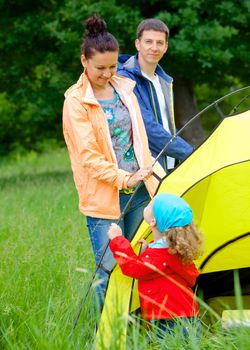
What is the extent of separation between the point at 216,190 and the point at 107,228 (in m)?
0.53

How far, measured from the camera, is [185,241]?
3607 mm

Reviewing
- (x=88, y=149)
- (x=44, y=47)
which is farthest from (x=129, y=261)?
(x=44, y=47)

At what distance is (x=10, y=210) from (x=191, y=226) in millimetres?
3959

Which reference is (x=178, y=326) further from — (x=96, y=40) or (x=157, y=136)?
(x=96, y=40)

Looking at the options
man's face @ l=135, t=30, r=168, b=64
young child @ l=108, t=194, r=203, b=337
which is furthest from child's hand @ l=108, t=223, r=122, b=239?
man's face @ l=135, t=30, r=168, b=64

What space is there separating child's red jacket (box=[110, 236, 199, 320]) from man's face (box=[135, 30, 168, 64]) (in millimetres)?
1131

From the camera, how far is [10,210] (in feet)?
24.4

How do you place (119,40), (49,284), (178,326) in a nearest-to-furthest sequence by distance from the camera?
(178,326) < (49,284) < (119,40)

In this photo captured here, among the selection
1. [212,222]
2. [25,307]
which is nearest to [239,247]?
[212,222]

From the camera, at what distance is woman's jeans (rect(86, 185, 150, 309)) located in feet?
13.3

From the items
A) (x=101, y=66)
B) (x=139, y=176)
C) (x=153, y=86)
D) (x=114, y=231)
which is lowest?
(x=114, y=231)

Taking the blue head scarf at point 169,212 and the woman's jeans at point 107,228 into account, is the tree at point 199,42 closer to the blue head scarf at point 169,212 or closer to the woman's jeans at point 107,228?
the woman's jeans at point 107,228

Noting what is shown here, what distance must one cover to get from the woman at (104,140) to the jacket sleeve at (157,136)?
19cm

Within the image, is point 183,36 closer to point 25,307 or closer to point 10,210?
point 10,210
